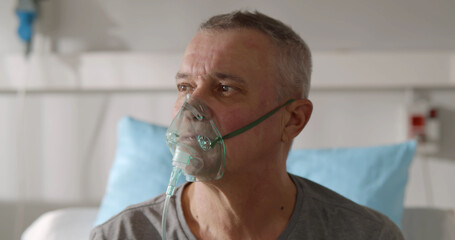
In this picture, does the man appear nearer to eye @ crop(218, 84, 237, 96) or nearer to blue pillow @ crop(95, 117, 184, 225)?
eye @ crop(218, 84, 237, 96)

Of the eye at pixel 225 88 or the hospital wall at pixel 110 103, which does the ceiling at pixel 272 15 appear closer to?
the hospital wall at pixel 110 103

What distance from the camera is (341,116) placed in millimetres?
2074

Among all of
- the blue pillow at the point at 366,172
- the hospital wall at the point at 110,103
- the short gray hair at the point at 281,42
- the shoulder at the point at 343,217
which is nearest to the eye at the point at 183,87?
the short gray hair at the point at 281,42

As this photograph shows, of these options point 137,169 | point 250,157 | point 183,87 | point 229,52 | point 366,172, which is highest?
point 229,52

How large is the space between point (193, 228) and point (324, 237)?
32 centimetres

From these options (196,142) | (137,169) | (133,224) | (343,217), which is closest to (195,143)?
(196,142)

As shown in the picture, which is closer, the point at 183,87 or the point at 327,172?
the point at 183,87

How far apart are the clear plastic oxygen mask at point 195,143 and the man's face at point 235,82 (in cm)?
2

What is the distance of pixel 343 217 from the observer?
133cm

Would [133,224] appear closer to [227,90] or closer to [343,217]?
[227,90]

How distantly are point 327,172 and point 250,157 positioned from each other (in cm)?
55

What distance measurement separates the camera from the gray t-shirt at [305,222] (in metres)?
1.25

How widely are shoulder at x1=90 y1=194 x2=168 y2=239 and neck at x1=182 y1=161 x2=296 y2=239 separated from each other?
3.2 inches

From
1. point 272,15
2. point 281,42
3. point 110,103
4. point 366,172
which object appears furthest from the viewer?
point 110,103
